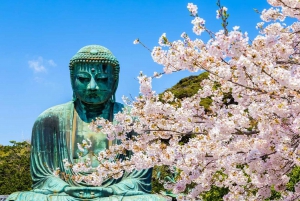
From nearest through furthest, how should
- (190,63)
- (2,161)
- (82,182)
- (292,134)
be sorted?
1. (292,134)
2. (190,63)
3. (82,182)
4. (2,161)

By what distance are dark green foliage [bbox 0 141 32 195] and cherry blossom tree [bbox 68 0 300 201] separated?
11.9 metres

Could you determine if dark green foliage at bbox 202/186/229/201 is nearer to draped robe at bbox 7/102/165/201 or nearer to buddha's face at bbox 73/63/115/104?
draped robe at bbox 7/102/165/201

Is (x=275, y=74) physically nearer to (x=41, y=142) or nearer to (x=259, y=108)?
(x=259, y=108)

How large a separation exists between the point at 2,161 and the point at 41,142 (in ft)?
59.8

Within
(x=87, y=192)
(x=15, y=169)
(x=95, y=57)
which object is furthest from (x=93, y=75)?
(x=15, y=169)

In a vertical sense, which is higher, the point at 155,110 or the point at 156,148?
the point at 155,110

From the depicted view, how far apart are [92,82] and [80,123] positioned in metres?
0.56

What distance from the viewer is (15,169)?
20.4m

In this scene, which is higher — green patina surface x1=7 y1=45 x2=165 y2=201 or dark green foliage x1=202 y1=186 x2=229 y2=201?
green patina surface x1=7 y1=45 x2=165 y2=201

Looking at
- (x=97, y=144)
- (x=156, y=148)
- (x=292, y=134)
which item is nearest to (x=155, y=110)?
(x=156, y=148)

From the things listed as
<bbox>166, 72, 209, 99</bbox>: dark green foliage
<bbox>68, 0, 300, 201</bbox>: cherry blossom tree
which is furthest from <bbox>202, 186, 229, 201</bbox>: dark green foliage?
<bbox>166, 72, 209, 99</bbox>: dark green foliage

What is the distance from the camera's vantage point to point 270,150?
4531 millimetres

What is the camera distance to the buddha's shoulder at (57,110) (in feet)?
21.3

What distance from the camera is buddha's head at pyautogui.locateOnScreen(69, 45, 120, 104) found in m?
6.32
